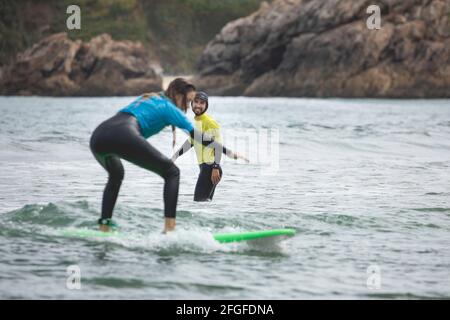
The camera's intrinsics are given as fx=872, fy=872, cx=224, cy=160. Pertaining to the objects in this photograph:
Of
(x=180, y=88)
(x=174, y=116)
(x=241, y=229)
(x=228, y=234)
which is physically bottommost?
(x=241, y=229)

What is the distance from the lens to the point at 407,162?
76.7ft

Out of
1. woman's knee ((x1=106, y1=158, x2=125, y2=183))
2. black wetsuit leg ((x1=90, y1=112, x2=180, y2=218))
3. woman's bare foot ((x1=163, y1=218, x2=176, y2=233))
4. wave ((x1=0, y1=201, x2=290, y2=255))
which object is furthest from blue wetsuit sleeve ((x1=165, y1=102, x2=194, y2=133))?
wave ((x1=0, y1=201, x2=290, y2=255))

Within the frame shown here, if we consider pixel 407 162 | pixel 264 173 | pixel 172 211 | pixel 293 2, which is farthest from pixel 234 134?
pixel 293 2

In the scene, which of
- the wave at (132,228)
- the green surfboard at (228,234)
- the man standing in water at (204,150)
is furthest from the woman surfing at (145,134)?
the man standing in water at (204,150)

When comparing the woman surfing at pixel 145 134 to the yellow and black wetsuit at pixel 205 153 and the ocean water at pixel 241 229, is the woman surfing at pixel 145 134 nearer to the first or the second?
the ocean water at pixel 241 229

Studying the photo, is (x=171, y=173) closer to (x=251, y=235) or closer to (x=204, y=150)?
(x=251, y=235)

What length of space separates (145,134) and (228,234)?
1.56m

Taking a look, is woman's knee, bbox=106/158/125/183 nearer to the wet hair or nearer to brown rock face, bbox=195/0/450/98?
the wet hair

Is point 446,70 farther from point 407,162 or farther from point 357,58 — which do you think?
point 407,162

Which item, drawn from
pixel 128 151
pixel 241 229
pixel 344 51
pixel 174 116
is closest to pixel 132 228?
pixel 241 229

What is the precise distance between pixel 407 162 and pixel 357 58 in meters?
78.8

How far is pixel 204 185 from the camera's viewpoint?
43.5 ft

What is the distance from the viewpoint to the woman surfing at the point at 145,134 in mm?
9578

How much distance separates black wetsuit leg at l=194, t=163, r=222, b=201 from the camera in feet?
42.3
